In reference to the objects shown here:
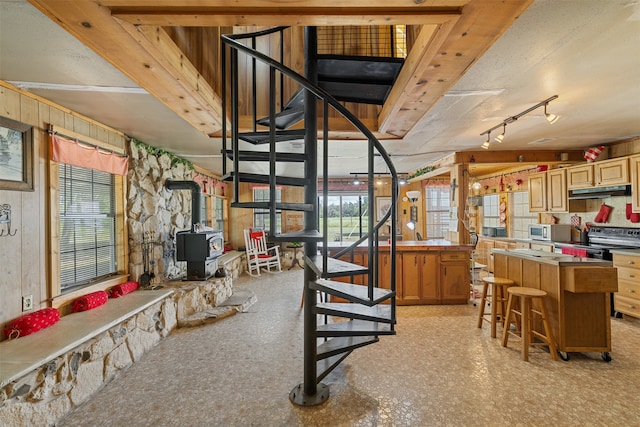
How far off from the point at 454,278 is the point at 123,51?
4.36 meters

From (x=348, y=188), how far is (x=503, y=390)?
5.87 m

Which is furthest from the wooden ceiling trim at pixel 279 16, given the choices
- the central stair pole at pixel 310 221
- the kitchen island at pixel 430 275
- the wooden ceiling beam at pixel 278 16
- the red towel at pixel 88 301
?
the kitchen island at pixel 430 275

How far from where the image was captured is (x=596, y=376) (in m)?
2.25

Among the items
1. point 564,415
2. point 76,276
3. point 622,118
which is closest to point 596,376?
point 564,415

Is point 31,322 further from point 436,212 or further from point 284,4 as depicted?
point 436,212

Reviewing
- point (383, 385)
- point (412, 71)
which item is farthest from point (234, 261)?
point (412, 71)

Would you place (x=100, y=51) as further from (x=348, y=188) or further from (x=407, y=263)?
(x=348, y=188)

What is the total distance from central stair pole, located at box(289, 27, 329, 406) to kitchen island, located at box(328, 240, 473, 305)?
2.01m

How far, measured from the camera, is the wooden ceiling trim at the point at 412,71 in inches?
57.3

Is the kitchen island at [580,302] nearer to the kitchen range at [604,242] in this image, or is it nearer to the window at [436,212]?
the kitchen range at [604,242]

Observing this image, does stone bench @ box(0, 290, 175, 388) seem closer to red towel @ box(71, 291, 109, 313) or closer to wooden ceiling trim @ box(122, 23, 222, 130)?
red towel @ box(71, 291, 109, 313)

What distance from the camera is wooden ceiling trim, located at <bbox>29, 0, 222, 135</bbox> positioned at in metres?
1.23

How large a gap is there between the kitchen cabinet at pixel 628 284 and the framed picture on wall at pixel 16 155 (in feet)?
19.9

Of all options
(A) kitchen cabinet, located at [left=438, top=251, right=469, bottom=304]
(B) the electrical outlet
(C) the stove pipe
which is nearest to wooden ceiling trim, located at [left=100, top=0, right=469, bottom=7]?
(B) the electrical outlet
